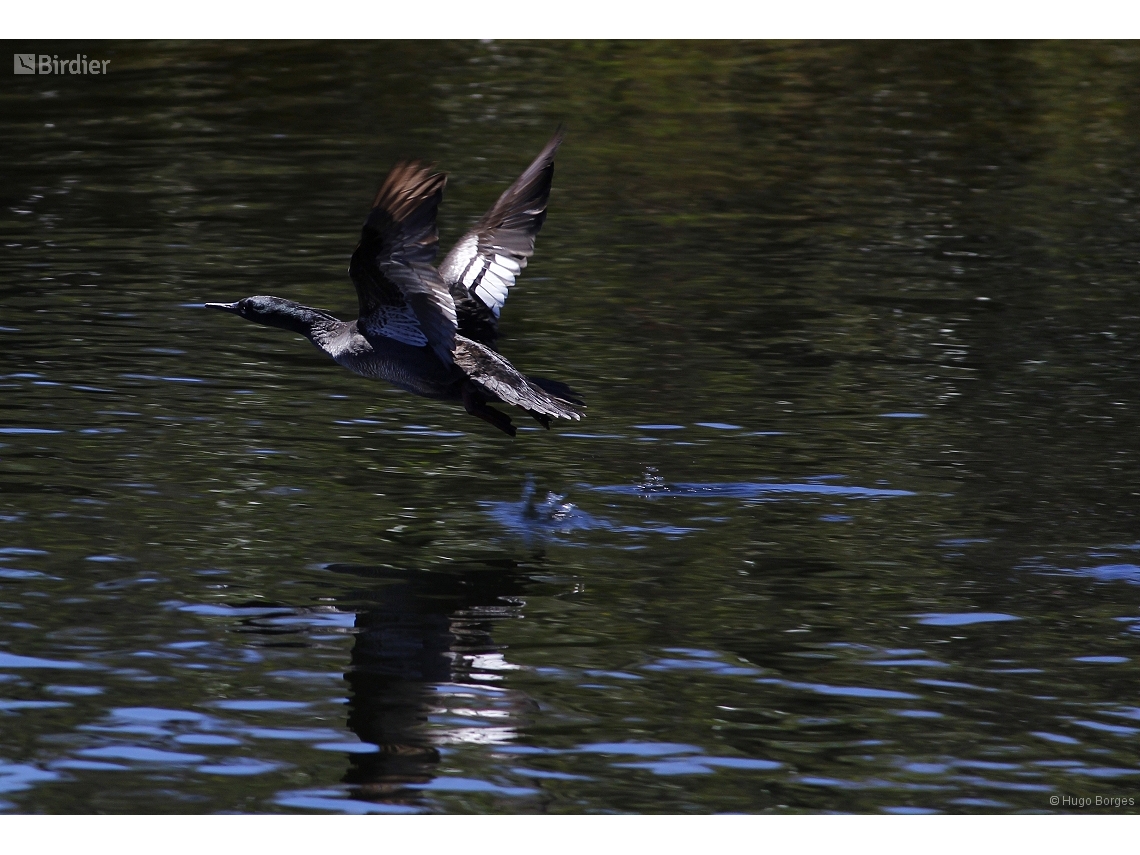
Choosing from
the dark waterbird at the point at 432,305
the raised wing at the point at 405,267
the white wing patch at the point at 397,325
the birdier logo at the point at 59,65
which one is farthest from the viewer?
the birdier logo at the point at 59,65

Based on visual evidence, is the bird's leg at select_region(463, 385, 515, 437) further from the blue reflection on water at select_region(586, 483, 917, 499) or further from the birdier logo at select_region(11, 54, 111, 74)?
the birdier logo at select_region(11, 54, 111, 74)

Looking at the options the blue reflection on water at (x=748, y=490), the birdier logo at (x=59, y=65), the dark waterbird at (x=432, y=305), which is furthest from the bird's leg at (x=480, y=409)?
the birdier logo at (x=59, y=65)

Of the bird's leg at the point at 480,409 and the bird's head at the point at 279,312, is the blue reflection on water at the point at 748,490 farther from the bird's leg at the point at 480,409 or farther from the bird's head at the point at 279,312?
the bird's head at the point at 279,312

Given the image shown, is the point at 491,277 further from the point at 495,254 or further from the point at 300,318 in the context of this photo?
the point at 300,318

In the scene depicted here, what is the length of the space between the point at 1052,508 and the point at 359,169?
12742 mm

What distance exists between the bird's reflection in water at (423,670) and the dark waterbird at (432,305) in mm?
1397

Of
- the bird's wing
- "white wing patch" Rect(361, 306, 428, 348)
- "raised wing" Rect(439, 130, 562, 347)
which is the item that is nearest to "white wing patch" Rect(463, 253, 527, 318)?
"raised wing" Rect(439, 130, 562, 347)

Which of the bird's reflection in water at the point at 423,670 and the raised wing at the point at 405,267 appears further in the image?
the raised wing at the point at 405,267

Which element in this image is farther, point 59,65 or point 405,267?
point 59,65

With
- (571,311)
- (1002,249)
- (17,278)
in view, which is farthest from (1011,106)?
(17,278)

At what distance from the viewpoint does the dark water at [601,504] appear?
22.7ft

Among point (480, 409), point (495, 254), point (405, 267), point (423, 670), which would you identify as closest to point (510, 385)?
point (480, 409)

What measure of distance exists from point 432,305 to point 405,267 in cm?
38

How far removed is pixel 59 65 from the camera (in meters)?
26.5
